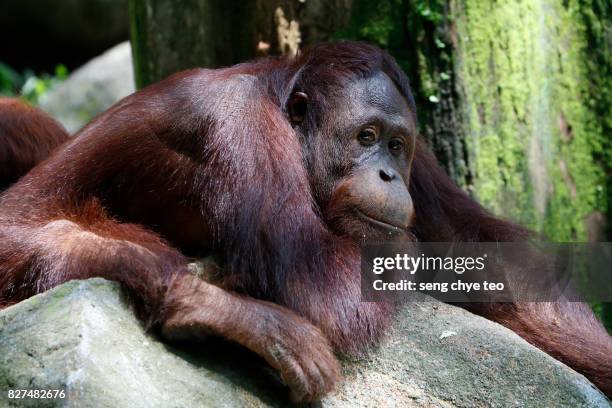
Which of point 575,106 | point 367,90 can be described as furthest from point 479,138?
point 367,90

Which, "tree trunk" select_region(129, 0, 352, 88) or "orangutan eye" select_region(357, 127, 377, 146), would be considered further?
"tree trunk" select_region(129, 0, 352, 88)

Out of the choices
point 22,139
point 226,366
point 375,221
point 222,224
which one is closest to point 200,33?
point 22,139

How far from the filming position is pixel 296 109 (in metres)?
4.13

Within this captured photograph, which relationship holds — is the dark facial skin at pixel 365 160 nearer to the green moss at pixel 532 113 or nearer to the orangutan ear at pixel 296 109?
the orangutan ear at pixel 296 109

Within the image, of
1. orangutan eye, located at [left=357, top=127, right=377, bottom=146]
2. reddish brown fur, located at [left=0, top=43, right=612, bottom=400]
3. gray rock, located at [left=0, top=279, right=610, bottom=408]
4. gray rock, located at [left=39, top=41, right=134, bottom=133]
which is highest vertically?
gray rock, located at [left=39, top=41, right=134, bottom=133]

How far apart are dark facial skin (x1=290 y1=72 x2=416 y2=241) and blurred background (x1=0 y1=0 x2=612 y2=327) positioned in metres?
1.39

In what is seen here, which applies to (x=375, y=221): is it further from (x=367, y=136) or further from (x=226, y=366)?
(x=226, y=366)

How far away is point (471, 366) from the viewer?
3.71 m

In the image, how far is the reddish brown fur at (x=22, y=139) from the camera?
5.18 m

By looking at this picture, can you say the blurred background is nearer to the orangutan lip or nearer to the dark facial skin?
the dark facial skin

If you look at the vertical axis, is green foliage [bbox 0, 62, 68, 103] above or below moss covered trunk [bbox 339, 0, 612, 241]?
above

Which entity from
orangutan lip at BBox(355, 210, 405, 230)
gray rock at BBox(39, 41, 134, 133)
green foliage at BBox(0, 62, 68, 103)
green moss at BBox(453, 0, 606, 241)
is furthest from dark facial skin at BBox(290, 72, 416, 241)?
green foliage at BBox(0, 62, 68, 103)

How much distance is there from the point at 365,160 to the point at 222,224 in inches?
30.2

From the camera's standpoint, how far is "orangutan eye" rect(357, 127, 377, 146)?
4043 millimetres
